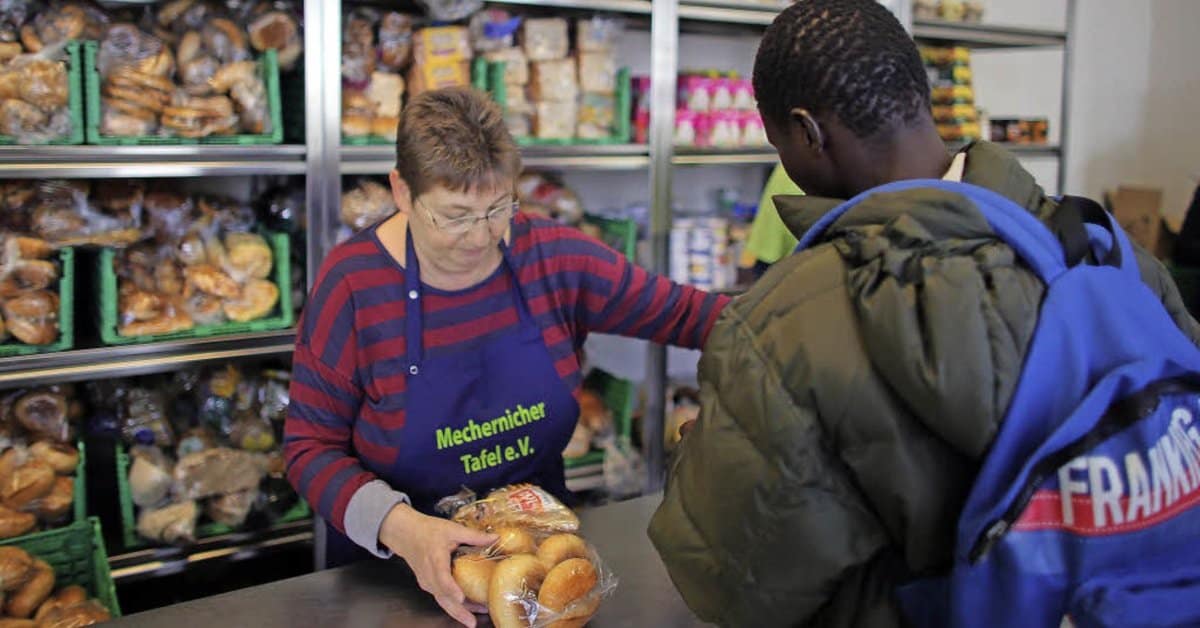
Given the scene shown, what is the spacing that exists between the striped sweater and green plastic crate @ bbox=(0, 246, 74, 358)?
844 mm

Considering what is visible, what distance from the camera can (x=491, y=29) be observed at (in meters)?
2.80

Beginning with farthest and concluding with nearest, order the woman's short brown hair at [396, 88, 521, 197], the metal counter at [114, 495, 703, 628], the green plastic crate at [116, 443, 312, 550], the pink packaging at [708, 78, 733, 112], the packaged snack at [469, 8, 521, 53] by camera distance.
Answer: the pink packaging at [708, 78, 733, 112] → the packaged snack at [469, 8, 521, 53] → the green plastic crate at [116, 443, 312, 550] → the woman's short brown hair at [396, 88, 521, 197] → the metal counter at [114, 495, 703, 628]

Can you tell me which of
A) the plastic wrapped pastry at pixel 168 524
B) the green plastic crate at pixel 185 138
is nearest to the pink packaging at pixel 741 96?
the green plastic crate at pixel 185 138

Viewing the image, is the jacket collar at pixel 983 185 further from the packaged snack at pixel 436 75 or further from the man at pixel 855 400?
the packaged snack at pixel 436 75

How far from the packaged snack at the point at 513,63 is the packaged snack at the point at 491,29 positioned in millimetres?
16

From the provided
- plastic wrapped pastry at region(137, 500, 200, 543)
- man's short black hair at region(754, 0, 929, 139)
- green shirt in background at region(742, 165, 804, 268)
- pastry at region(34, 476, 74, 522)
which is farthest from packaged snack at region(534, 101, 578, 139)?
man's short black hair at region(754, 0, 929, 139)

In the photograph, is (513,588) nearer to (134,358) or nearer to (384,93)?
(134,358)

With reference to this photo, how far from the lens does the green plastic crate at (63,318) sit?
224 cm

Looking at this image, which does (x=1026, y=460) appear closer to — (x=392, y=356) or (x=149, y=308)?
(x=392, y=356)

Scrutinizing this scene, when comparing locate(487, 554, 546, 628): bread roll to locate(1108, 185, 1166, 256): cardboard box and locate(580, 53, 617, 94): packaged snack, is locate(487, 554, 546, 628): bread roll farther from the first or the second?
locate(1108, 185, 1166, 256): cardboard box

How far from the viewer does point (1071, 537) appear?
2.57 feet

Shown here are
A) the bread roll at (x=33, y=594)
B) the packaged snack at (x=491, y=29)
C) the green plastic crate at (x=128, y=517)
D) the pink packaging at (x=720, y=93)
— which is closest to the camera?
the bread roll at (x=33, y=594)

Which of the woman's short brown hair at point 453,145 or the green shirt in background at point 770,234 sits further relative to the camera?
the green shirt in background at point 770,234

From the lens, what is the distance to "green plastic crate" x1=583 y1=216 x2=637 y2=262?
9.75ft
